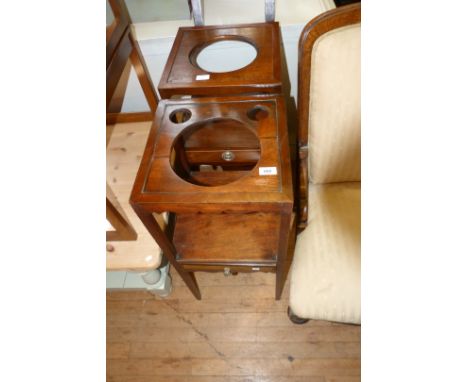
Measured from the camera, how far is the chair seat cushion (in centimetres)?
71

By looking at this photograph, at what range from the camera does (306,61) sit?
630 mm

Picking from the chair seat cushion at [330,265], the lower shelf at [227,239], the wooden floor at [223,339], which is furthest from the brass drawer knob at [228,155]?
the wooden floor at [223,339]

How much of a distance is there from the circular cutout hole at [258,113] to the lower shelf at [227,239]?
31 cm

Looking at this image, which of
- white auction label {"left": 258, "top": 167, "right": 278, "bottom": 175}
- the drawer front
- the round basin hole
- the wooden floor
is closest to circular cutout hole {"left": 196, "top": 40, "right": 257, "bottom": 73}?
the round basin hole

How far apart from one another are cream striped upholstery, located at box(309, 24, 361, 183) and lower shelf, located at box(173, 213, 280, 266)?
0.22 meters

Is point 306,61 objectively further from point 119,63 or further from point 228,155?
point 119,63

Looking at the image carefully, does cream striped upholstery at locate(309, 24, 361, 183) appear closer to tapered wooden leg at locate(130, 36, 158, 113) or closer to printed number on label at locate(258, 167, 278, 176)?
printed number on label at locate(258, 167, 278, 176)

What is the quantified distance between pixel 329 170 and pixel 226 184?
327 mm

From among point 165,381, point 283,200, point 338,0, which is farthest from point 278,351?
point 338,0

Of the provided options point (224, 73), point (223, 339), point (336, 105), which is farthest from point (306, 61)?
point (223, 339)

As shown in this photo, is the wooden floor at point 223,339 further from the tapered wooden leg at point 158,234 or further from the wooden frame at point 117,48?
the wooden frame at point 117,48

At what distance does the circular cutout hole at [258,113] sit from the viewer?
2.40ft

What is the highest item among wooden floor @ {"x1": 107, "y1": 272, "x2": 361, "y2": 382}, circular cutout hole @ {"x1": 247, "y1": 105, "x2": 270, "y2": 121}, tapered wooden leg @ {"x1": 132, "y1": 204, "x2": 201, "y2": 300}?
circular cutout hole @ {"x1": 247, "y1": 105, "x2": 270, "y2": 121}
